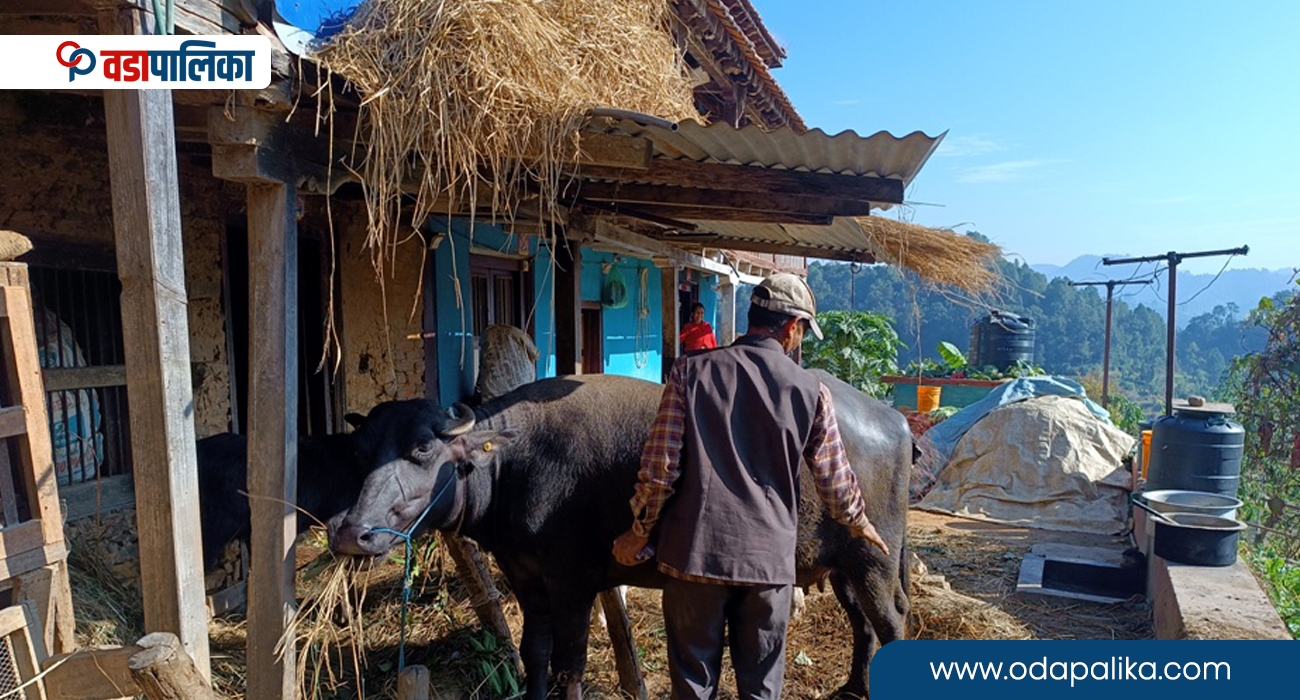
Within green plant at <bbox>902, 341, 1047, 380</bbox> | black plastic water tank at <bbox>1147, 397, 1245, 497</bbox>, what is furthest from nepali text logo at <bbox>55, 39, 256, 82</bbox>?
green plant at <bbox>902, 341, 1047, 380</bbox>

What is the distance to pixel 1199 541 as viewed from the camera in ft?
17.4

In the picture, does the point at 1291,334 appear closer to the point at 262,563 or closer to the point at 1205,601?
the point at 1205,601

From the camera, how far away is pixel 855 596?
411 centimetres

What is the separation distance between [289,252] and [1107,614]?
6.34m

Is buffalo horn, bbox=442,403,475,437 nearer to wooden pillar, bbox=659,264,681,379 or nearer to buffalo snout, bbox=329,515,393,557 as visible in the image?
buffalo snout, bbox=329,515,393,557

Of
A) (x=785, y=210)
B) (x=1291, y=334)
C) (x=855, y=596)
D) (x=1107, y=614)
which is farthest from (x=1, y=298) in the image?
(x=1291, y=334)

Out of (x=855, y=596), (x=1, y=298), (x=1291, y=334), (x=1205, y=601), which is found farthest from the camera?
(x=1291, y=334)

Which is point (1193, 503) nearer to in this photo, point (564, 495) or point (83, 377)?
point (564, 495)

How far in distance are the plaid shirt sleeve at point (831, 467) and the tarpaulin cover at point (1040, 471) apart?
6845 mm

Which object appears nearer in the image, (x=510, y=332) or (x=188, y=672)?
(x=188, y=672)

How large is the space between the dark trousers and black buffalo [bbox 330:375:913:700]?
2.40 feet

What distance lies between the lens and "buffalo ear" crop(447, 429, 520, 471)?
3.77m

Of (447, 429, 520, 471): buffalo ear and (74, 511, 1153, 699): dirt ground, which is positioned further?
(74, 511, 1153, 699): dirt ground

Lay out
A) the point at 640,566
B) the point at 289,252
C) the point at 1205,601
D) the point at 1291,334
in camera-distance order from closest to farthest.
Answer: the point at 289,252, the point at 640,566, the point at 1205,601, the point at 1291,334
